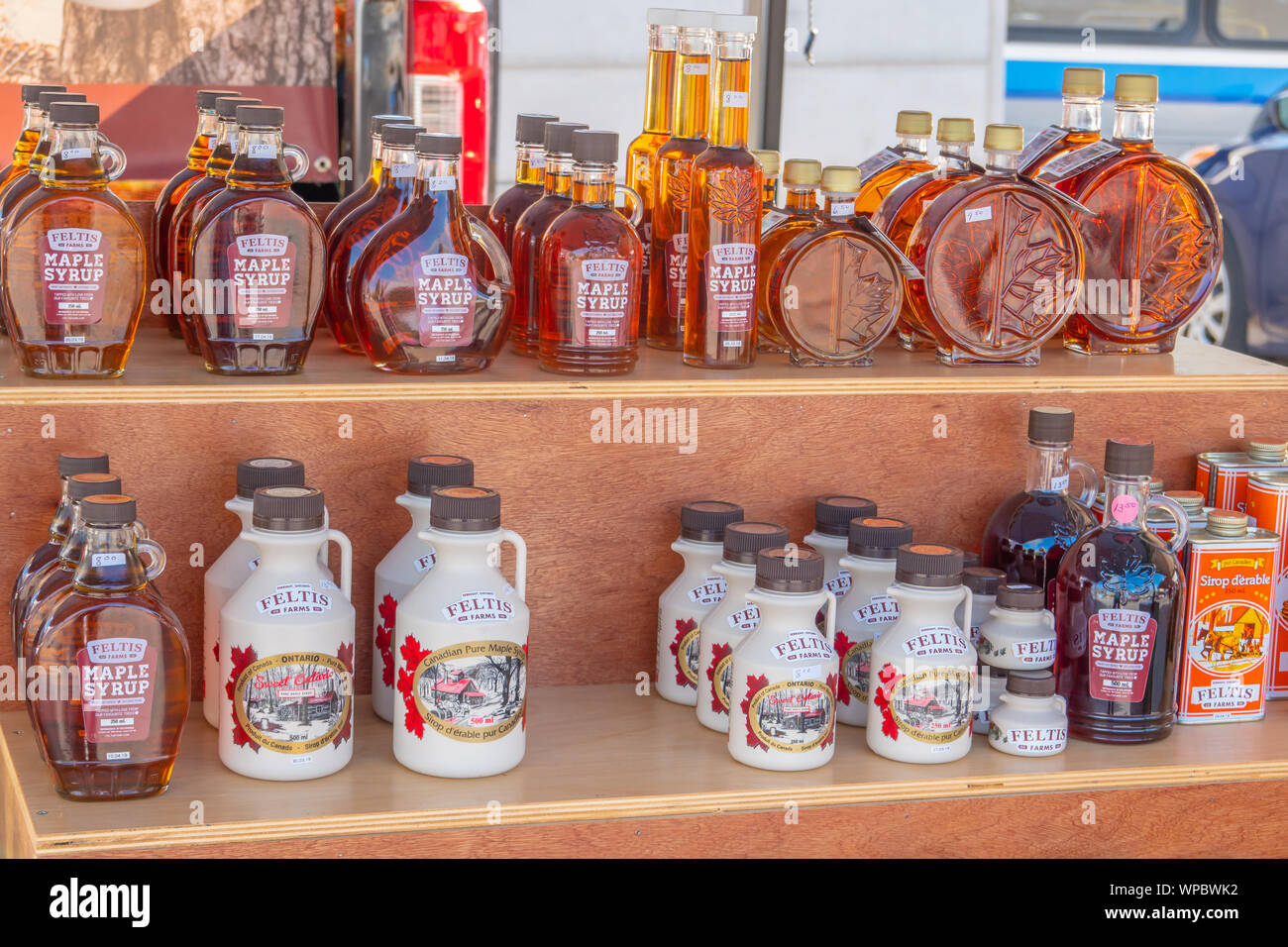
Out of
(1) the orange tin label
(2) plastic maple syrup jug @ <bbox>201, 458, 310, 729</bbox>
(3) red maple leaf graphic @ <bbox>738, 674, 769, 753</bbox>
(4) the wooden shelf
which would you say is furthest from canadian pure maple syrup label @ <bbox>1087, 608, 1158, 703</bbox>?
(2) plastic maple syrup jug @ <bbox>201, 458, 310, 729</bbox>

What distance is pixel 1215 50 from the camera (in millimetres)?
4379

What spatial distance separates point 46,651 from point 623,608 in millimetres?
629

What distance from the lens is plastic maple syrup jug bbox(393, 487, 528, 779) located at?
1328 mm

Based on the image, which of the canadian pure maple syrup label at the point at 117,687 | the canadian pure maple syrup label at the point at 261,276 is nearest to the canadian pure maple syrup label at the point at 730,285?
the canadian pure maple syrup label at the point at 261,276

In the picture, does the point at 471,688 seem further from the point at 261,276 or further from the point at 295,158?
the point at 295,158

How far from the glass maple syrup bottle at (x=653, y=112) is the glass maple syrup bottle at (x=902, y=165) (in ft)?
0.95

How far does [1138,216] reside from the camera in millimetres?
1666

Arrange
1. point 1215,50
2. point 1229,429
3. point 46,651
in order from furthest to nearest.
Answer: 1. point 1215,50
2. point 1229,429
3. point 46,651

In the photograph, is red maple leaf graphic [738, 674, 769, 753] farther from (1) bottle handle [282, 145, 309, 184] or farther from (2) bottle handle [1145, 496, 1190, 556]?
(1) bottle handle [282, 145, 309, 184]

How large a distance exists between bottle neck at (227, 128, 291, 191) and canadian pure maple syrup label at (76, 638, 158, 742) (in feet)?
1.38

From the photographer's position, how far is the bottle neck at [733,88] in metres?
1.46

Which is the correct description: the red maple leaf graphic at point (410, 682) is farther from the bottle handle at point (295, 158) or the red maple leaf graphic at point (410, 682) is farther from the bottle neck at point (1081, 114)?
the bottle neck at point (1081, 114)
